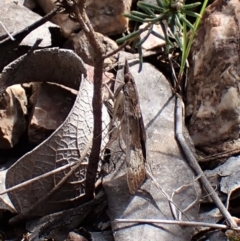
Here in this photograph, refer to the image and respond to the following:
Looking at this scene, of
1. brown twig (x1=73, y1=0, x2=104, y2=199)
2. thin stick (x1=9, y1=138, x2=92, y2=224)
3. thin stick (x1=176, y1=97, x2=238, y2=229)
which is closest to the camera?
brown twig (x1=73, y1=0, x2=104, y2=199)

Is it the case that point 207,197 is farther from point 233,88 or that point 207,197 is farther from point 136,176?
point 233,88

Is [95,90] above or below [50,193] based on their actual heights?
above

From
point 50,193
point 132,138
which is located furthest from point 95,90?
point 50,193

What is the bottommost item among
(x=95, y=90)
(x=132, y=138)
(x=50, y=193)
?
(x=50, y=193)

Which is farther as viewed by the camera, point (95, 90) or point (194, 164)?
point (194, 164)

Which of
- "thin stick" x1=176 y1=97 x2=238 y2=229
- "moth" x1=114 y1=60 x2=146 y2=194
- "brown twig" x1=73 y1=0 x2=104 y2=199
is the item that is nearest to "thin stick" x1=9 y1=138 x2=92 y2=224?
"brown twig" x1=73 y1=0 x2=104 y2=199

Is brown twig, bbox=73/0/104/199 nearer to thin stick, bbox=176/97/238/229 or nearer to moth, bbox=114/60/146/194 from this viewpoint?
moth, bbox=114/60/146/194

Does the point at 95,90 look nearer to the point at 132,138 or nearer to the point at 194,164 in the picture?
the point at 132,138

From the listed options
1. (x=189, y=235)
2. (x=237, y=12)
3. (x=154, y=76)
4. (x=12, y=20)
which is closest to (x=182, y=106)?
(x=154, y=76)
